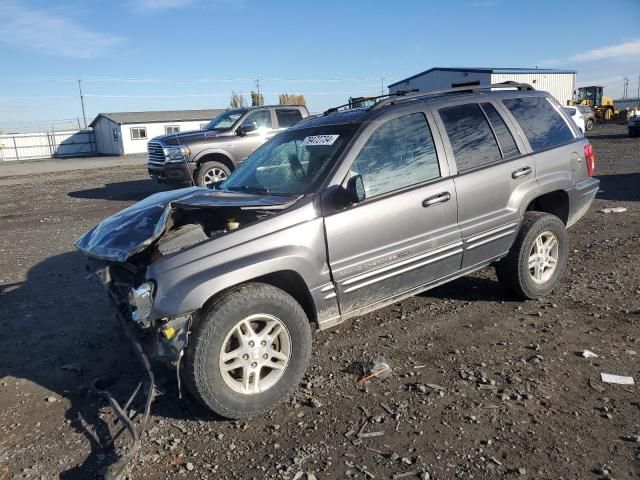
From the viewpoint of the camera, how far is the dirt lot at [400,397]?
9.55 ft

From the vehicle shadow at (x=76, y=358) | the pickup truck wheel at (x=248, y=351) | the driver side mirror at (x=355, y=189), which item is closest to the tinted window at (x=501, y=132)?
the driver side mirror at (x=355, y=189)

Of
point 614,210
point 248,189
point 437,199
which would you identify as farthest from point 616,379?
point 614,210

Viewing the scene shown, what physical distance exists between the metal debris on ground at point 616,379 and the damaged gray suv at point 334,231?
134 centimetres

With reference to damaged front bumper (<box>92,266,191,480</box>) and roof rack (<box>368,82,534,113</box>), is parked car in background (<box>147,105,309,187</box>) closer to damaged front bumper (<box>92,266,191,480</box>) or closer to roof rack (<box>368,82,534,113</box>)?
roof rack (<box>368,82,534,113</box>)

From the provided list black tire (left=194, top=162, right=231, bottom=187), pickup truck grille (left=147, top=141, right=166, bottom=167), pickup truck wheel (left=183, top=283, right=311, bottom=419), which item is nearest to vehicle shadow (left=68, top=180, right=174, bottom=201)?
pickup truck grille (left=147, top=141, right=166, bottom=167)

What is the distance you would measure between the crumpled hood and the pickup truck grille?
8.69m

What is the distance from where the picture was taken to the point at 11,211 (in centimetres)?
1267

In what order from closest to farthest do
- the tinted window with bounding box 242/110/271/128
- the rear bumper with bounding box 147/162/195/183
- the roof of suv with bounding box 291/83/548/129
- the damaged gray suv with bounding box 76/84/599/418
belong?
the damaged gray suv with bounding box 76/84/599/418, the roof of suv with bounding box 291/83/548/129, the rear bumper with bounding box 147/162/195/183, the tinted window with bounding box 242/110/271/128

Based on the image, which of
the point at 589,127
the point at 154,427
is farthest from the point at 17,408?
the point at 589,127

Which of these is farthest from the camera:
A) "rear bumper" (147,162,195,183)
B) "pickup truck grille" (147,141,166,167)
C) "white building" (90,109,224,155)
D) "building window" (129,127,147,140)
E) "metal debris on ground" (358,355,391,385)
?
"building window" (129,127,147,140)

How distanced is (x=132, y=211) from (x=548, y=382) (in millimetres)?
3300

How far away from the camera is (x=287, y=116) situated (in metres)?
13.5

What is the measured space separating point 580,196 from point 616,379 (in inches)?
87.6

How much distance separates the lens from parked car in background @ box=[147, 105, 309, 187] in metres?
12.1
